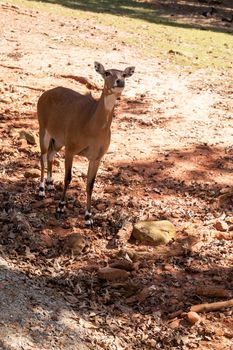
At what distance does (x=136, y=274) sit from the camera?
6406 mm

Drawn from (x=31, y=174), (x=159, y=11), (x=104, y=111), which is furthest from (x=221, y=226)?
(x=159, y=11)

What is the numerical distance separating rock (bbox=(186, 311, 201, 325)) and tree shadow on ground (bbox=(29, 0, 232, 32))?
18.1m

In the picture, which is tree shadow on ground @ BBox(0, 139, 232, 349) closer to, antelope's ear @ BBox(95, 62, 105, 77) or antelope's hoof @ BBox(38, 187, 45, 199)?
antelope's hoof @ BBox(38, 187, 45, 199)

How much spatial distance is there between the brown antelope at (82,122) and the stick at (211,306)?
2022 mm

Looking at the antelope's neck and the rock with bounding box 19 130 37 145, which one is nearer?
the antelope's neck

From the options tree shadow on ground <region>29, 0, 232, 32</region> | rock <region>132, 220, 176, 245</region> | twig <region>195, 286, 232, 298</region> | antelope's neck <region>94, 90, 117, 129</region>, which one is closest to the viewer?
twig <region>195, 286, 232, 298</region>

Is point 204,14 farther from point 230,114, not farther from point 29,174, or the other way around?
point 29,174

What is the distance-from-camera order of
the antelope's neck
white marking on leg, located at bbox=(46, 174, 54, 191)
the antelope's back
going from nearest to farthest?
the antelope's neck, the antelope's back, white marking on leg, located at bbox=(46, 174, 54, 191)

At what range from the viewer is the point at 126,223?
7371mm

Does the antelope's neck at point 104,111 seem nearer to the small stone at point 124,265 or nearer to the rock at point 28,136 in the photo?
the small stone at point 124,265

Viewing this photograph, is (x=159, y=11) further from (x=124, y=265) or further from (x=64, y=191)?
(x=124, y=265)

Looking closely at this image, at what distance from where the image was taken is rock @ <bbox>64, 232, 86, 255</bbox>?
6.70 metres

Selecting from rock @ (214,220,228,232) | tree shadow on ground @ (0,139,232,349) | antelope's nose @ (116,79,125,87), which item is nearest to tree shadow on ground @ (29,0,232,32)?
tree shadow on ground @ (0,139,232,349)

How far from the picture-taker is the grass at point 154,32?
1684 cm
